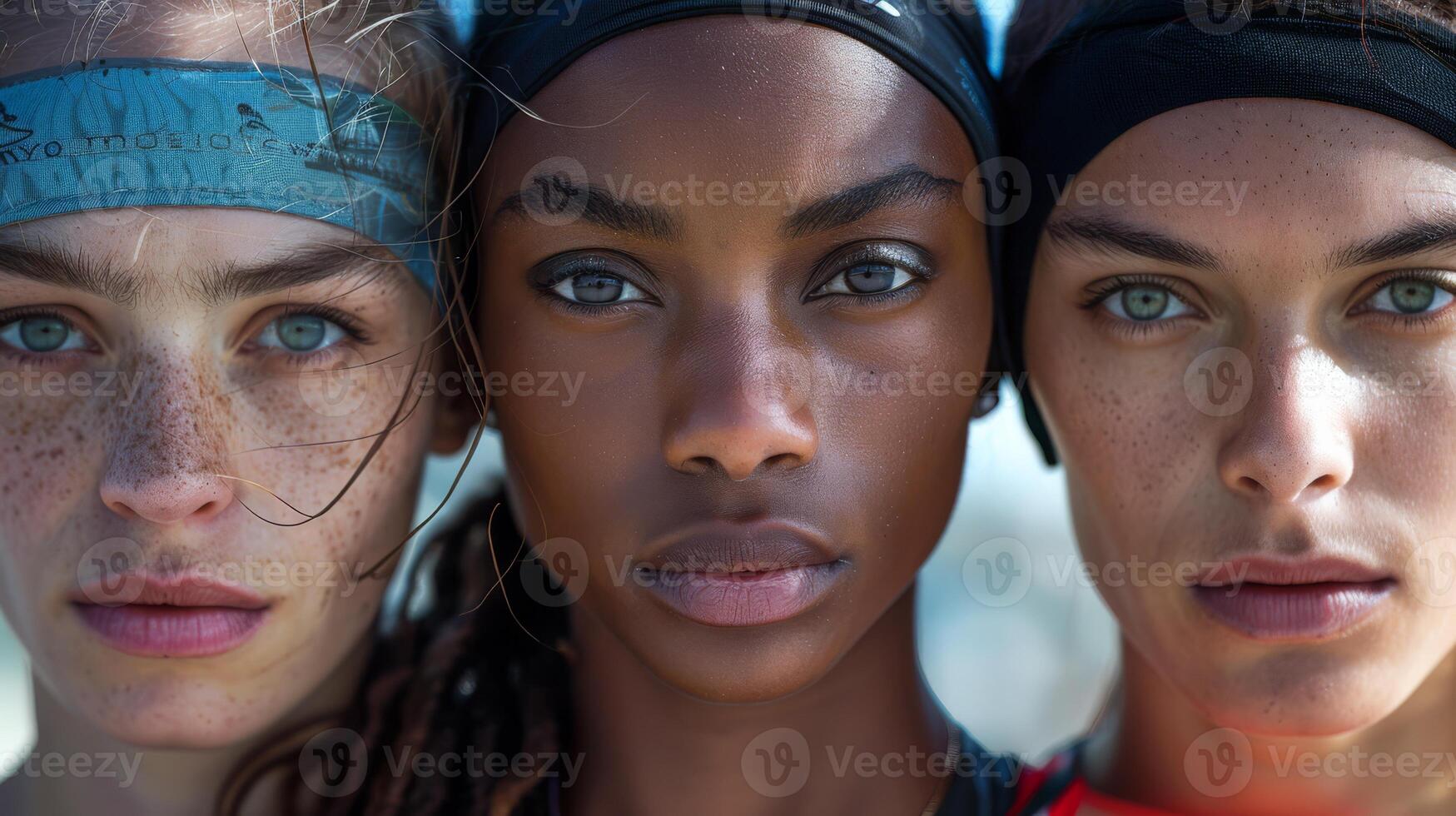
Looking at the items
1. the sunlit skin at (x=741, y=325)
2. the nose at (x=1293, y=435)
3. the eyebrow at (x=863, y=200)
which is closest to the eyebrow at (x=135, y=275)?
the sunlit skin at (x=741, y=325)

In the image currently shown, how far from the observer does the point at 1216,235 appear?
1.99 m

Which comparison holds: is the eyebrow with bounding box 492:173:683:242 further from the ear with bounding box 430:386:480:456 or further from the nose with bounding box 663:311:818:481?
the ear with bounding box 430:386:480:456

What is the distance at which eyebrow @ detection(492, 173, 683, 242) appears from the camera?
80.8 inches

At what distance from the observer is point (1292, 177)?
196cm

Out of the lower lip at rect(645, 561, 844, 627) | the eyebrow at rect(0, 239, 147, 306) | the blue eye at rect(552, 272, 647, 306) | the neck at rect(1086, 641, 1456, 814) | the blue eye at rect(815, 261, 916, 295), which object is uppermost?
the blue eye at rect(815, 261, 916, 295)

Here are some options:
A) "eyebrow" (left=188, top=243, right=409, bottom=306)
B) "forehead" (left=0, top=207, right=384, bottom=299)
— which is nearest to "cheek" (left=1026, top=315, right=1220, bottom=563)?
"eyebrow" (left=188, top=243, right=409, bottom=306)

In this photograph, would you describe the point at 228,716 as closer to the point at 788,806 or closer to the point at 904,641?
the point at 788,806

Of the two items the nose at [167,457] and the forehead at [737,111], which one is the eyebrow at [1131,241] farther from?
the nose at [167,457]

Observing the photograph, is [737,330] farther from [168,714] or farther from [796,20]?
[168,714]

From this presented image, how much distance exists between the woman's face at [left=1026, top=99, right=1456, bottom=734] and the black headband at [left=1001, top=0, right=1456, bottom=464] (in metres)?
0.03

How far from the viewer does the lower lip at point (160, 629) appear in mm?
2152

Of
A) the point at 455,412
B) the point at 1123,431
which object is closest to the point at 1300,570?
the point at 1123,431

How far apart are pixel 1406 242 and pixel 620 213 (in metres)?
1.15

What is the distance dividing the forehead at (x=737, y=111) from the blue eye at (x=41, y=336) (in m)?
0.76
